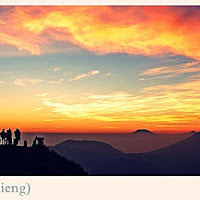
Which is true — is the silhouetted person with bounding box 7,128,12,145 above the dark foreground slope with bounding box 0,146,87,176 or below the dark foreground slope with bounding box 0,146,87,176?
above

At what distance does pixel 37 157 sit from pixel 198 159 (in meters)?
2.62

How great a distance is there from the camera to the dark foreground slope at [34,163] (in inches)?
270

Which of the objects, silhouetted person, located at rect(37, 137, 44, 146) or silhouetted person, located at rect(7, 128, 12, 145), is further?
silhouetted person, located at rect(37, 137, 44, 146)

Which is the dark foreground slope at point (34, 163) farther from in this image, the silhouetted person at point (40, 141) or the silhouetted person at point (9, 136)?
the silhouetted person at point (9, 136)

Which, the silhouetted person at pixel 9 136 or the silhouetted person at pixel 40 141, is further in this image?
the silhouetted person at pixel 40 141

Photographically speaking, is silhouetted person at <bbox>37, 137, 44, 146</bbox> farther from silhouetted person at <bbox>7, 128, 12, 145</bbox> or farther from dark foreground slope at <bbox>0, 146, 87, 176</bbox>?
silhouetted person at <bbox>7, 128, 12, 145</bbox>

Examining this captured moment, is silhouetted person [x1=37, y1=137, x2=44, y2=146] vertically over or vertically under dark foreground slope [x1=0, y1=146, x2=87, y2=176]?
over

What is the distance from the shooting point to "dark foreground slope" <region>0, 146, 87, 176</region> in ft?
22.5

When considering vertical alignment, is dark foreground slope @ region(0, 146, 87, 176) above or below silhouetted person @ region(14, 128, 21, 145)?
below

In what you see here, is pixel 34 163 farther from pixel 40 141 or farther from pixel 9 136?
pixel 9 136
